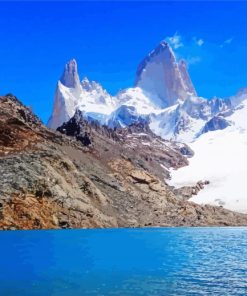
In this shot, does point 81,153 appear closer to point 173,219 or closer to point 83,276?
point 173,219

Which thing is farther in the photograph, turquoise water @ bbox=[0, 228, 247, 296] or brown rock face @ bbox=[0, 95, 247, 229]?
brown rock face @ bbox=[0, 95, 247, 229]

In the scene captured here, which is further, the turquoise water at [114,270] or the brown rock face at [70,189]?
the brown rock face at [70,189]

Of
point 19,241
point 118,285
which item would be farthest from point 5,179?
point 118,285

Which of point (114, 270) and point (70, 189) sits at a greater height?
point (70, 189)

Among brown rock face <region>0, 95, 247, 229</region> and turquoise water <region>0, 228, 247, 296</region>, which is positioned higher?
brown rock face <region>0, 95, 247, 229</region>

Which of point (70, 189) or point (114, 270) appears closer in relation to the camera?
point (114, 270)

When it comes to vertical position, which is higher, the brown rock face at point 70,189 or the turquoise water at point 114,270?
the brown rock face at point 70,189
